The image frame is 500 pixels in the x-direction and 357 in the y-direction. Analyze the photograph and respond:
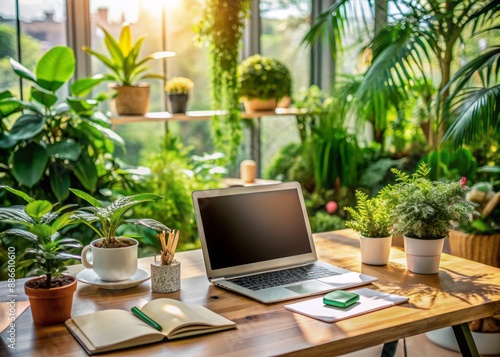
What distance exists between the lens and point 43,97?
3.20m

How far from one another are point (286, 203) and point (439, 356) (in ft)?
4.48

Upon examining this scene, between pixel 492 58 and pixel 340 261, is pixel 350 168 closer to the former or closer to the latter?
pixel 492 58

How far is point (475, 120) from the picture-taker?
9.92 feet

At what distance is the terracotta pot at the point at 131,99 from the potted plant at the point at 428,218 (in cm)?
207

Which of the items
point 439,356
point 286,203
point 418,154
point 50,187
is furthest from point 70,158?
point 418,154

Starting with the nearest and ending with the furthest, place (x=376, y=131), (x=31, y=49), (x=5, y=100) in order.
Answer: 1. (x=5, y=100)
2. (x=31, y=49)
3. (x=376, y=131)

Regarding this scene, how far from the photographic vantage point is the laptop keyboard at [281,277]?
6.42ft

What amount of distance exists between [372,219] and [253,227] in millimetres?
401

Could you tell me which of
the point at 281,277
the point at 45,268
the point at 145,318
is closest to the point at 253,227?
the point at 281,277

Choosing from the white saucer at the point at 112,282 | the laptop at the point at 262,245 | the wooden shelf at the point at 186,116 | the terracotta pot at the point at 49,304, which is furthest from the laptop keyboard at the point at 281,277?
the wooden shelf at the point at 186,116

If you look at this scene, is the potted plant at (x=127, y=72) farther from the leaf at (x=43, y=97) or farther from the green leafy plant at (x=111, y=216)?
the green leafy plant at (x=111, y=216)

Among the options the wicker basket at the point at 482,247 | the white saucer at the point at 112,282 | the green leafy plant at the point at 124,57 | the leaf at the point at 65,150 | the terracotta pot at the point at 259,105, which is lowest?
the wicker basket at the point at 482,247

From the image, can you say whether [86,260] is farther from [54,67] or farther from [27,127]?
[54,67]

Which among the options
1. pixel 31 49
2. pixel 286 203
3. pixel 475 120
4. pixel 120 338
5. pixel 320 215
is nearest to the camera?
pixel 120 338
